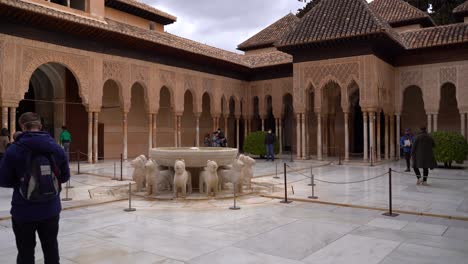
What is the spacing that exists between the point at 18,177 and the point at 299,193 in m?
6.45

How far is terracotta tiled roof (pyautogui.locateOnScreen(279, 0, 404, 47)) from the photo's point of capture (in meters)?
16.1

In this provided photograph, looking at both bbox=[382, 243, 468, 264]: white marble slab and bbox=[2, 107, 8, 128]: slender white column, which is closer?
bbox=[382, 243, 468, 264]: white marble slab

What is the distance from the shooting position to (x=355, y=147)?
2300cm

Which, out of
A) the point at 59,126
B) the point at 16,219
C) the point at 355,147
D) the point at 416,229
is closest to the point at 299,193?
the point at 416,229

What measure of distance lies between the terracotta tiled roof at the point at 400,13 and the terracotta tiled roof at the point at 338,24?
517 cm

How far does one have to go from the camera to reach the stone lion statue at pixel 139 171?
336 inches

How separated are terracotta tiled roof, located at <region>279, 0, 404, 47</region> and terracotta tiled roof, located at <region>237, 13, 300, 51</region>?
27.5ft

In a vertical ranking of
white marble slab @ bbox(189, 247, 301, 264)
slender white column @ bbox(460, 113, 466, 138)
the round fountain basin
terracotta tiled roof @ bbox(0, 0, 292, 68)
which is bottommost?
white marble slab @ bbox(189, 247, 301, 264)

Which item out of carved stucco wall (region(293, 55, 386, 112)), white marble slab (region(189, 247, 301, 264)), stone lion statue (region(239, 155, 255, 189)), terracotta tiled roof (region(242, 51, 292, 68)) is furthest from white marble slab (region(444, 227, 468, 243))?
terracotta tiled roof (region(242, 51, 292, 68))

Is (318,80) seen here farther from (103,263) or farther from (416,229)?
(103,263)

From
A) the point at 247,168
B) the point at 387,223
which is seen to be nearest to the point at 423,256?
the point at 387,223

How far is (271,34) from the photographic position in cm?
2820

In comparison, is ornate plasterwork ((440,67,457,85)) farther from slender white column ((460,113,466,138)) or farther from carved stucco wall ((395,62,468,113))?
slender white column ((460,113,466,138))

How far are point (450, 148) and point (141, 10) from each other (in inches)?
674
